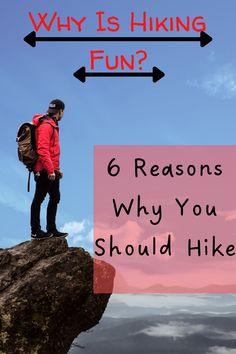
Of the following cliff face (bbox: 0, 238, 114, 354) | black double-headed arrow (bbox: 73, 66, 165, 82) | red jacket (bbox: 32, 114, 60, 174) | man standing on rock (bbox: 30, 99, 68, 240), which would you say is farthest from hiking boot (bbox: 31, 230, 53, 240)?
black double-headed arrow (bbox: 73, 66, 165, 82)

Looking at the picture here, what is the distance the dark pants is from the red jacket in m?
0.38

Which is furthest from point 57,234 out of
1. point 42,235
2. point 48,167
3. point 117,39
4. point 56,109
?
point 117,39

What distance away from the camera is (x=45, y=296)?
53.7ft

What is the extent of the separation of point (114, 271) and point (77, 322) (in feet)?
6.74

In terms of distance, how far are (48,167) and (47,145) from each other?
25.6 inches

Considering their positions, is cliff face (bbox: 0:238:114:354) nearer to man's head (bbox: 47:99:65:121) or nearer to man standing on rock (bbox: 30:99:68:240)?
man standing on rock (bbox: 30:99:68:240)

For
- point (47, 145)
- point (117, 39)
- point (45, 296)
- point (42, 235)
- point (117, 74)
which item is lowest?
point (45, 296)

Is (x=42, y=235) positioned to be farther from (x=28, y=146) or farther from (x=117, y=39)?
(x=117, y=39)

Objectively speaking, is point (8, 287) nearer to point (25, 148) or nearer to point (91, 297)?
point (91, 297)

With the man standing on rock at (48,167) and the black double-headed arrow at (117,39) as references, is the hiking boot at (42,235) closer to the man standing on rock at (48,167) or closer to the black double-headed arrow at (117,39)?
the man standing on rock at (48,167)

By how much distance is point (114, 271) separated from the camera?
17.7 m

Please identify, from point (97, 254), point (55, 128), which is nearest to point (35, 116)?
point (55, 128)

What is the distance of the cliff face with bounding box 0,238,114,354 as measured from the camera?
16.1 m

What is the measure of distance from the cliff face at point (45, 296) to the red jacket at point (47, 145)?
283 centimetres
